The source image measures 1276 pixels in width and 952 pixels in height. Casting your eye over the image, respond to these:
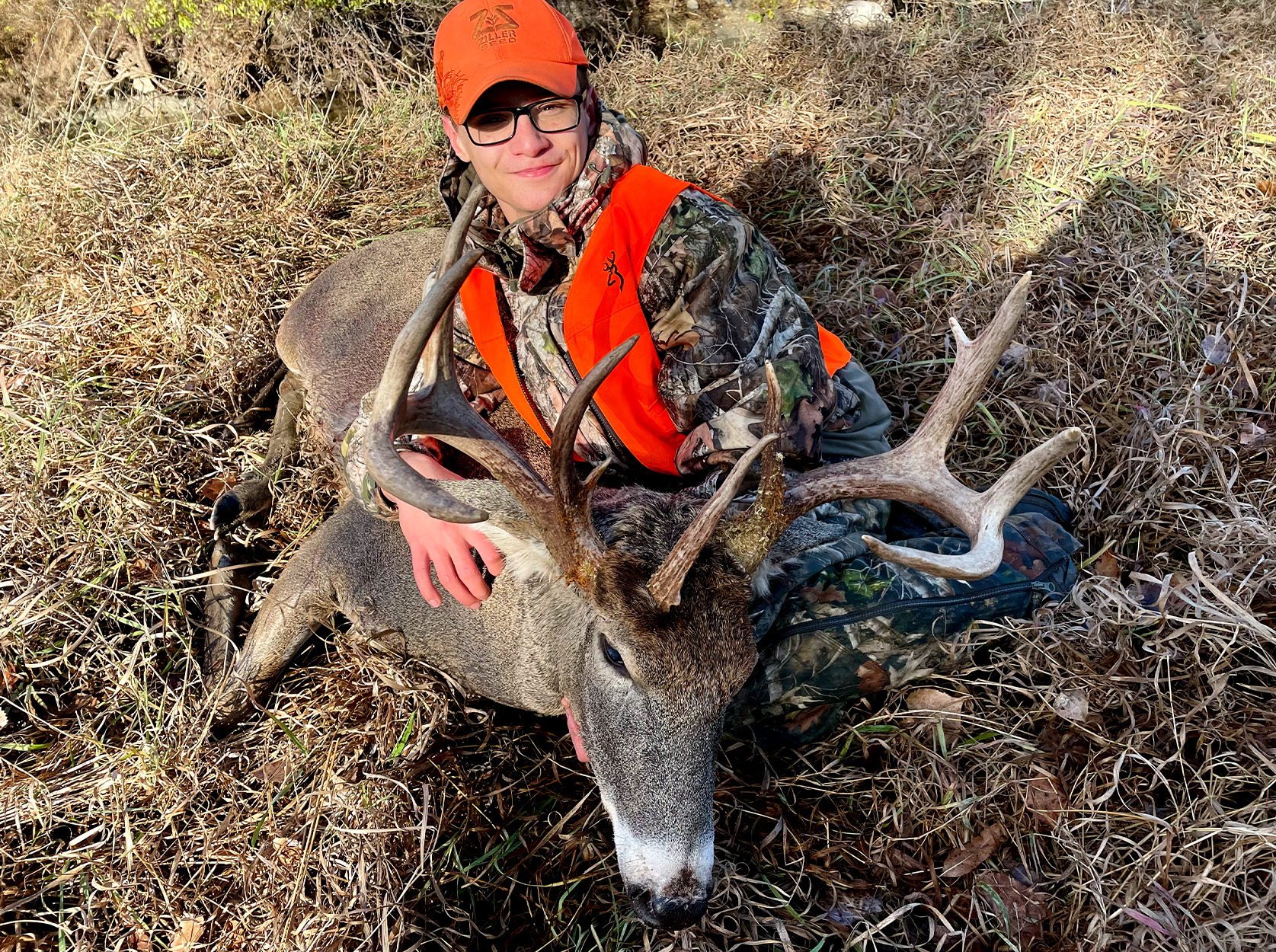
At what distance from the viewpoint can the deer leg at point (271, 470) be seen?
4297mm

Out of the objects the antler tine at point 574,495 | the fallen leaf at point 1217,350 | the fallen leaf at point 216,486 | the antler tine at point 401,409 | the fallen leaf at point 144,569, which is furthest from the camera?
the fallen leaf at point 216,486

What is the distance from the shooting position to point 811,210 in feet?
17.8

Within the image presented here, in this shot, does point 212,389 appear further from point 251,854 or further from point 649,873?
point 649,873

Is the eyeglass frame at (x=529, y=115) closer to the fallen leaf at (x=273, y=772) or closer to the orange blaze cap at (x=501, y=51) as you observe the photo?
the orange blaze cap at (x=501, y=51)

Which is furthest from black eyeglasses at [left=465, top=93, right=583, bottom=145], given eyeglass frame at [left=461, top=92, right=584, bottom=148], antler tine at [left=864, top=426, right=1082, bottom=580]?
antler tine at [left=864, top=426, right=1082, bottom=580]

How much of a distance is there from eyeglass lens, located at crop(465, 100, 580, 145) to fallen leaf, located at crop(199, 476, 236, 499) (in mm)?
2298

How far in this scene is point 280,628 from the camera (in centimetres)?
375

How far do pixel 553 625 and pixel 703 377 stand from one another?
1.11 metres

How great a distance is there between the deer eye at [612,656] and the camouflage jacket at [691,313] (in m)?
0.88

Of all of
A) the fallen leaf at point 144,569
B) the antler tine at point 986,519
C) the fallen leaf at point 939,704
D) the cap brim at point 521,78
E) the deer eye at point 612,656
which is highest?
the cap brim at point 521,78

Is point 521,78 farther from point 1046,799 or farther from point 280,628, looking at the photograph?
point 1046,799

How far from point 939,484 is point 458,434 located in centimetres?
151

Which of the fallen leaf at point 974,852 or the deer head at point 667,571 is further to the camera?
the fallen leaf at point 974,852

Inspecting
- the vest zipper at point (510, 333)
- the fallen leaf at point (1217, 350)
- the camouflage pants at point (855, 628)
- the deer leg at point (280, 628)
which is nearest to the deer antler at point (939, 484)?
the camouflage pants at point (855, 628)
